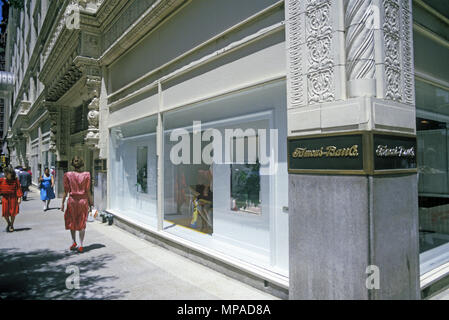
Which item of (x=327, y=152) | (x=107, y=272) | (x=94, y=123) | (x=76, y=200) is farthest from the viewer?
(x=94, y=123)

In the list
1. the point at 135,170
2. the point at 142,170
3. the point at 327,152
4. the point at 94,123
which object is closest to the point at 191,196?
the point at 142,170

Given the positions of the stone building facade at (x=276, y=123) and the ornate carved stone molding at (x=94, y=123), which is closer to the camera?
the stone building facade at (x=276, y=123)

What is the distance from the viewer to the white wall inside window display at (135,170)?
26.8 feet

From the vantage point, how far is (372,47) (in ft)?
10.7

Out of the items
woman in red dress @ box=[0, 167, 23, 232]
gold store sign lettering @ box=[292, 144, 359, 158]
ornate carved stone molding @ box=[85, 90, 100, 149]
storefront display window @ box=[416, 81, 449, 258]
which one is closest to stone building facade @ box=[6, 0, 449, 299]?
gold store sign lettering @ box=[292, 144, 359, 158]

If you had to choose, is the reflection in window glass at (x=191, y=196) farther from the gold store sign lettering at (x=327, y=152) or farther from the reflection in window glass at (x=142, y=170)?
the gold store sign lettering at (x=327, y=152)

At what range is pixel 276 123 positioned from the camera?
4707 millimetres

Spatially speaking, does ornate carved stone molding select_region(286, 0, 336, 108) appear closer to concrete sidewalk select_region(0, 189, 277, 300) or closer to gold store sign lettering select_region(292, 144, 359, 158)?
gold store sign lettering select_region(292, 144, 359, 158)

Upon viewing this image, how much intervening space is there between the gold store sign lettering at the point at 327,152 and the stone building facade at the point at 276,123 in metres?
0.13

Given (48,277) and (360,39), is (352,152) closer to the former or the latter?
(360,39)

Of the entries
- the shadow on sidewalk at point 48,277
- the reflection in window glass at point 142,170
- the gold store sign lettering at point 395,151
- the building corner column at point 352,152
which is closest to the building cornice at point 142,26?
the reflection in window glass at point 142,170

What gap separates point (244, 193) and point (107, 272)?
260 cm
